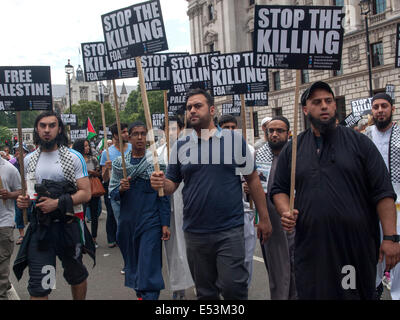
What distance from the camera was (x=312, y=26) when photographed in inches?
157

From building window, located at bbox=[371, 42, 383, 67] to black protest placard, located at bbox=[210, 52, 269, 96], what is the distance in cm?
2413

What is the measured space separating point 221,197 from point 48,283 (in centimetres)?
182

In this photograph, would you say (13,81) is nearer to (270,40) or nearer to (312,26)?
(270,40)

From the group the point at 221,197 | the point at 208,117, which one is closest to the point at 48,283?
the point at 221,197

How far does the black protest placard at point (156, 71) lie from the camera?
7.48 metres

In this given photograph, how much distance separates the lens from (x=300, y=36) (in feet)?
13.0

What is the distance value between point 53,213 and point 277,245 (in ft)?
7.12

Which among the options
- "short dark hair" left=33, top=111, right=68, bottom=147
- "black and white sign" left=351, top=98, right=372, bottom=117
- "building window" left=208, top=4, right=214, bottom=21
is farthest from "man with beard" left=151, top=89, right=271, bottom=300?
"building window" left=208, top=4, right=214, bottom=21

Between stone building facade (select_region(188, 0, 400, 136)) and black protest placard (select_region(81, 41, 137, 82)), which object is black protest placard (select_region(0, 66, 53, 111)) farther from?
stone building facade (select_region(188, 0, 400, 136))

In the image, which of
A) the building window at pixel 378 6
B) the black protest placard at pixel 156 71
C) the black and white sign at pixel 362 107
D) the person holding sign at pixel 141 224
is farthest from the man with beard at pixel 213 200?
the building window at pixel 378 6

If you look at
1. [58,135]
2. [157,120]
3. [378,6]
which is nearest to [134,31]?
[58,135]

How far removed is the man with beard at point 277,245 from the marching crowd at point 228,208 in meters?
0.01

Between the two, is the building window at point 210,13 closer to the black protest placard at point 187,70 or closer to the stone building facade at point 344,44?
the stone building facade at point 344,44
